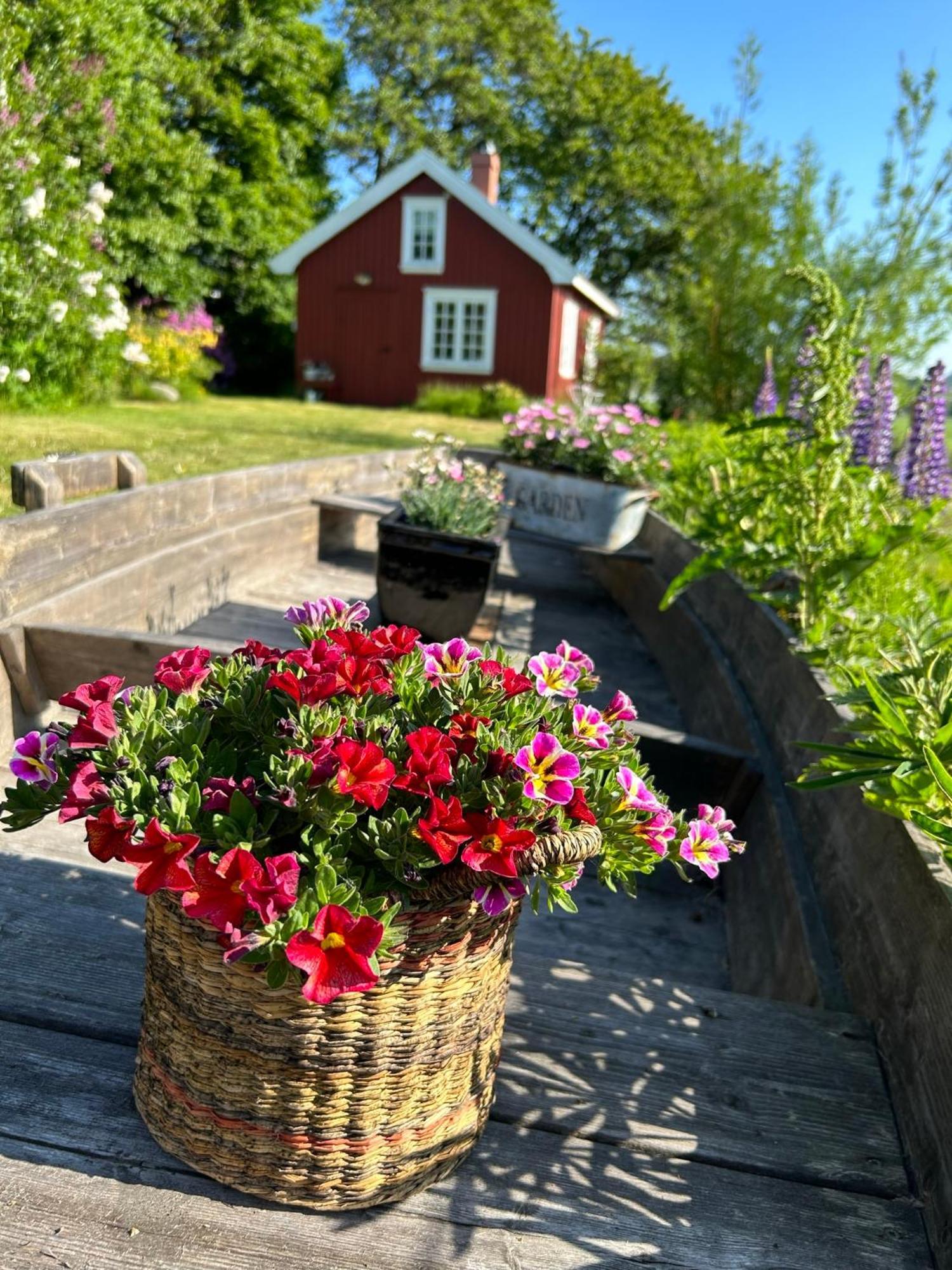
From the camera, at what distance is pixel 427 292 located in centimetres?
1969

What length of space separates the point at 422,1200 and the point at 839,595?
2704mm

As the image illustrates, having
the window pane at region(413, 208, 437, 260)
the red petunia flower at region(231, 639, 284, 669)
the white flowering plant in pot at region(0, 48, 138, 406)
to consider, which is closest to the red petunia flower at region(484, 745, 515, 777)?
the red petunia flower at region(231, 639, 284, 669)

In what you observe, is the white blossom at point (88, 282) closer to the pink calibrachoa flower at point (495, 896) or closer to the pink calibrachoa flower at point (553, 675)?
the pink calibrachoa flower at point (553, 675)

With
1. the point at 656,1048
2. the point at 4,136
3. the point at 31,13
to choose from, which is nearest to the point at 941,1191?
the point at 656,1048

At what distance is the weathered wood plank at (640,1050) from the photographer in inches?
64.8

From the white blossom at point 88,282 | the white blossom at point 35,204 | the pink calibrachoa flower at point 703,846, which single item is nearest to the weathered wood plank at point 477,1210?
the pink calibrachoa flower at point 703,846

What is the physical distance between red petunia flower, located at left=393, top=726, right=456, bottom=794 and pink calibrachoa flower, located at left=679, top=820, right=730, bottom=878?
46cm

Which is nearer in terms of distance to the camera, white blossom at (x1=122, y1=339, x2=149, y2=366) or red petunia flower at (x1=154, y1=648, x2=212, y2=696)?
red petunia flower at (x1=154, y1=648, x2=212, y2=696)

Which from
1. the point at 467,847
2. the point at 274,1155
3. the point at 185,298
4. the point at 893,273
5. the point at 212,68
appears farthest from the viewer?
the point at 212,68

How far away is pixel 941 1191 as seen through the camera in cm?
148

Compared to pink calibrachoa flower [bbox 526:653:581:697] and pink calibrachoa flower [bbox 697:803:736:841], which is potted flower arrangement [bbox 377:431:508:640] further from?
pink calibrachoa flower [bbox 697:803:736:841]

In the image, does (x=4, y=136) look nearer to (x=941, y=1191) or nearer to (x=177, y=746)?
(x=177, y=746)

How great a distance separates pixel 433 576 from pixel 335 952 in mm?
3647

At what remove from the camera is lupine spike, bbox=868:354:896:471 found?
170 inches
